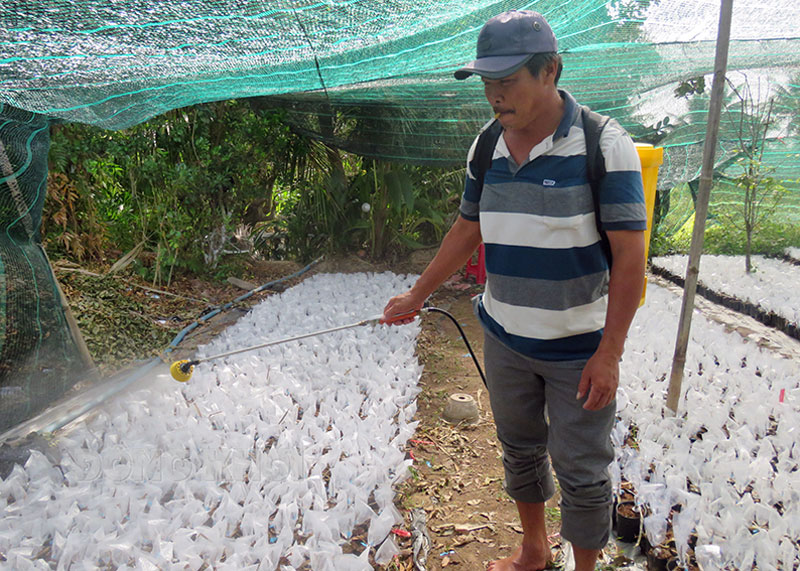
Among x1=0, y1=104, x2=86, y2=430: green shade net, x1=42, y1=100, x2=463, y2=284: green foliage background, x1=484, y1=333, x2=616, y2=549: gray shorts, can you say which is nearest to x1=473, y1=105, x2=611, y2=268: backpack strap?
x1=484, y1=333, x2=616, y2=549: gray shorts

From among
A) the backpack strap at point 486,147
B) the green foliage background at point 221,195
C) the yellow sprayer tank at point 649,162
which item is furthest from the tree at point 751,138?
the backpack strap at point 486,147

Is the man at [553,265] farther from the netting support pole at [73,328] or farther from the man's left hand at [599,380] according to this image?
the netting support pole at [73,328]

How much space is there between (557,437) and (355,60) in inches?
103

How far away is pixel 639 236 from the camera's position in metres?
1.41

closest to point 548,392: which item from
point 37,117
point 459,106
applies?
point 37,117

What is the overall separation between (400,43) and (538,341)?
2425 millimetres

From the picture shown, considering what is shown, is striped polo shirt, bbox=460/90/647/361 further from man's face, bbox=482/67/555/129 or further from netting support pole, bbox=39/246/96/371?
netting support pole, bbox=39/246/96/371

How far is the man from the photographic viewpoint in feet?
4.63

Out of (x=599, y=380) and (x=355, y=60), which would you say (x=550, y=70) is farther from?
(x=355, y=60)

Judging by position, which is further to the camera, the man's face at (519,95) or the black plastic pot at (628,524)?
the black plastic pot at (628,524)

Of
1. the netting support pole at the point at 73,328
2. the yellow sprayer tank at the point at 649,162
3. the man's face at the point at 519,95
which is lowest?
the netting support pole at the point at 73,328

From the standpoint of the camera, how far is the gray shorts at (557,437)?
156cm

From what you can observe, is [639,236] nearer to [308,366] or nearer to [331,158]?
[308,366]

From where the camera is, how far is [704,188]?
264 cm
